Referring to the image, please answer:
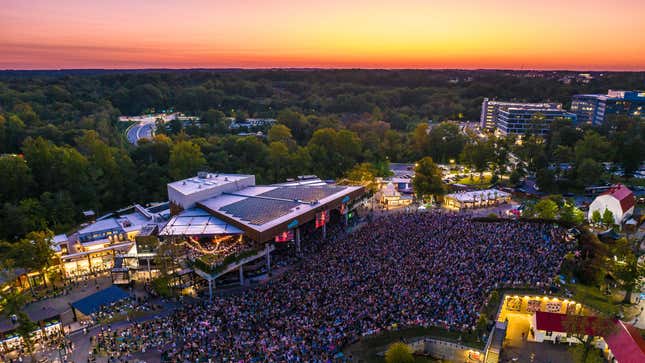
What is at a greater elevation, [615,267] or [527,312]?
[615,267]

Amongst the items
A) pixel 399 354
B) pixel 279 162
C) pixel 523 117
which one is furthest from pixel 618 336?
pixel 523 117

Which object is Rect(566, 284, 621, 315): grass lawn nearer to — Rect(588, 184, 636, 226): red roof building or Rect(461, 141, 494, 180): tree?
Rect(588, 184, 636, 226): red roof building

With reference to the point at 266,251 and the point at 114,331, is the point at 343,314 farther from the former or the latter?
the point at 114,331

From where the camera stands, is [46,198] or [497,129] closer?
[46,198]

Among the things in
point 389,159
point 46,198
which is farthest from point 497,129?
point 46,198

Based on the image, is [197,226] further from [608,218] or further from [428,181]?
[608,218]

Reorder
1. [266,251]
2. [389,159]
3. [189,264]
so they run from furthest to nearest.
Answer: [389,159], [266,251], [189,264]
